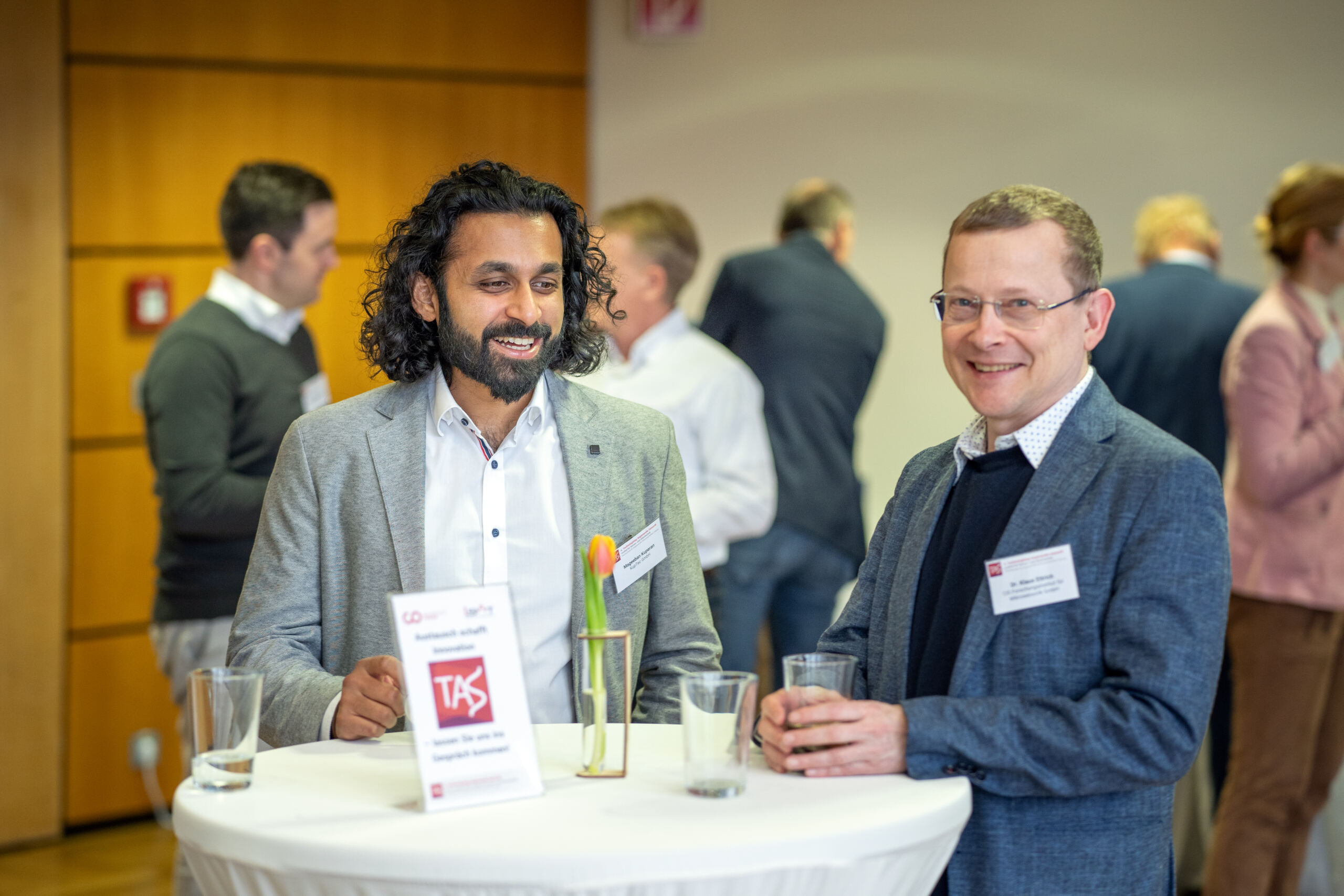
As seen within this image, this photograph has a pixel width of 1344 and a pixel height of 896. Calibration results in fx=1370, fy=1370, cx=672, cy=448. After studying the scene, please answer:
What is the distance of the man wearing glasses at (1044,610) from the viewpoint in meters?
1.55

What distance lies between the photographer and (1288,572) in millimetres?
3205

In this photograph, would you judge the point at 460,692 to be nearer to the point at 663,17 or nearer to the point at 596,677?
the point at 596,677

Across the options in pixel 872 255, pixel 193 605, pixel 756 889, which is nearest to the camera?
pixel 756 889

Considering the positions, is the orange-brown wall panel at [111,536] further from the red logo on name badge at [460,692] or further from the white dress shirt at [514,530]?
the red logo on name badge at [460,692]

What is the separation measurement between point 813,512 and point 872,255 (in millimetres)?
1643

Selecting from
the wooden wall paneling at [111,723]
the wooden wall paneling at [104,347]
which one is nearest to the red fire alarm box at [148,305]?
the wooden wall paneling at [104,347]

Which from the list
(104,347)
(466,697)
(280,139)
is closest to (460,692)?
(466,697)

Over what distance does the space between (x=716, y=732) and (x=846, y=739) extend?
0.18m

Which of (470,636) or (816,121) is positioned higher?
(816,121)

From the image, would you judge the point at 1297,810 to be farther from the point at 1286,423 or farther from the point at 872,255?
the point at 872,255

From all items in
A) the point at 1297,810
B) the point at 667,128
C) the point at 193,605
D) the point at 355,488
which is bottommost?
the point at 1297,810

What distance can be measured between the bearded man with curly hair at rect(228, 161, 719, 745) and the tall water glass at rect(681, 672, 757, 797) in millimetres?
529

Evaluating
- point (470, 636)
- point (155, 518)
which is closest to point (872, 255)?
point (155, 518)

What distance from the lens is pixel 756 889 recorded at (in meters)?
1.31
